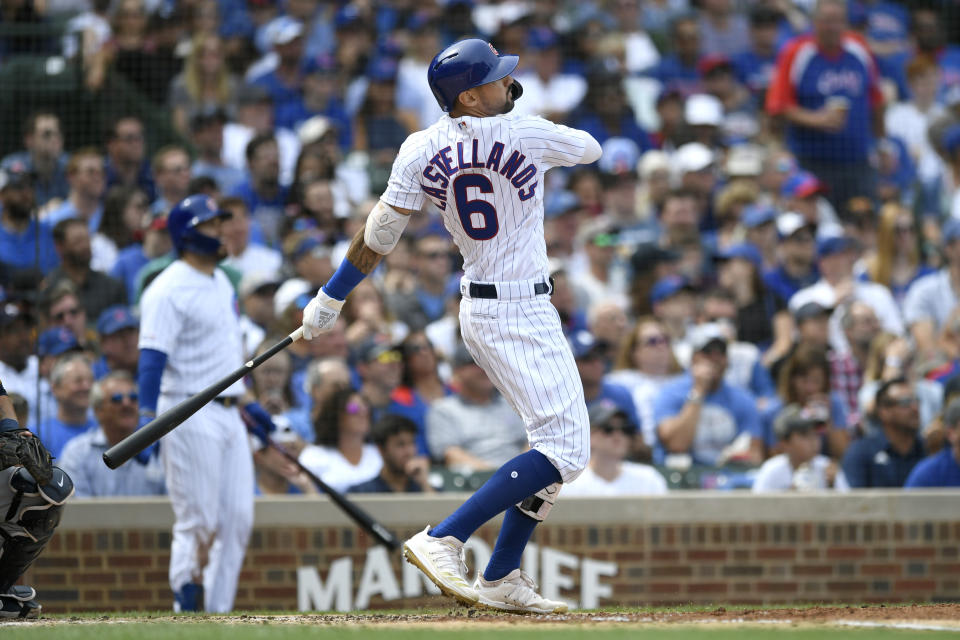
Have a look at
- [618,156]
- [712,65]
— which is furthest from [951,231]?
[712,65]

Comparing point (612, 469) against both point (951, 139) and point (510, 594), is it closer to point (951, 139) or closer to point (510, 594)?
point (510, 594)

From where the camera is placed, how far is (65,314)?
7879mm

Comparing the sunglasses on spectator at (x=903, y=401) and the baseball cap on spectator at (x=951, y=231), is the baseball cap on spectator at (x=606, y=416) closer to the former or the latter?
the sunglasses on spectator at (x=903, y=401)

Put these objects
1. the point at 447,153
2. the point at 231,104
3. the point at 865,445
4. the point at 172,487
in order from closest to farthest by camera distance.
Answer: the point at 447,153
the point at 172,487
the point at 865,445
the point at 231,104

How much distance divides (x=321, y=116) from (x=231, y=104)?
696 millimetres

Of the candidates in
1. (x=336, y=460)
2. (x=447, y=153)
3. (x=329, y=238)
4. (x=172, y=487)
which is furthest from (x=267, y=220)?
(x=447, y=153)

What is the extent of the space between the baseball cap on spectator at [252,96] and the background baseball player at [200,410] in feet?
13.4

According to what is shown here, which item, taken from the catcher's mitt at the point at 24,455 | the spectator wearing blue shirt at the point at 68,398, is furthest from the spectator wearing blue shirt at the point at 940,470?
the catcher's mitt at the point at 24,455

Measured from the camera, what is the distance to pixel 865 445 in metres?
7.76

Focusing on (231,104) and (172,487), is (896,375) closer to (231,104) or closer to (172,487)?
(172,487)

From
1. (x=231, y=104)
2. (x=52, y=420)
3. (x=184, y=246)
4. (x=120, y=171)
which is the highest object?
(x=231, y=104)

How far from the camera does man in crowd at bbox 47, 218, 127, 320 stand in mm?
8297

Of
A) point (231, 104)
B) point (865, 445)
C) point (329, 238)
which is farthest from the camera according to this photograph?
Result: point (231, 104)

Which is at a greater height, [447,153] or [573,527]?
[447,153]
